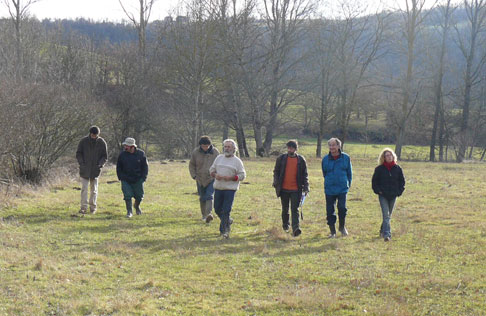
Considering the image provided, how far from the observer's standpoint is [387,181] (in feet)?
34.9

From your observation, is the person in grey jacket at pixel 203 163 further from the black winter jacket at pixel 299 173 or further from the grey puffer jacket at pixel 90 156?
the grey puffer jacket at pixel 90 156

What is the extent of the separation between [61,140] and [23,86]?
8.64ft

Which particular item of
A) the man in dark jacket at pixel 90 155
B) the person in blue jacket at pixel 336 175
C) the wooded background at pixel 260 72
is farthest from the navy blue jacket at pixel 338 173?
the wooded background at pixel 260 72

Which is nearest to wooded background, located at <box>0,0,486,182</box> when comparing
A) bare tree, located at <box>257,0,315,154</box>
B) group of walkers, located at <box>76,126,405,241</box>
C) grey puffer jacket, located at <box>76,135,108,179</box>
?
bare tree, located at <box>257,0,315,154</box>

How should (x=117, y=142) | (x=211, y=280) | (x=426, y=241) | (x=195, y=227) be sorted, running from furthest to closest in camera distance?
1. (x=117, y=142)
2. (x=195, y=227)
3. (x=426, y=241)
4. (x=211, y=280)

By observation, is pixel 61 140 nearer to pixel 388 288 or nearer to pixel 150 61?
Answer: pixel 388 288

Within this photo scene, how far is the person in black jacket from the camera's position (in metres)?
10.6

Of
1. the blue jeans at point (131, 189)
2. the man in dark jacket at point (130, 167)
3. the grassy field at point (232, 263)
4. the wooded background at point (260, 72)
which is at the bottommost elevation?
the grassy field at point (232, 263)

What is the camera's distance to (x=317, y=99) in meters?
48.3

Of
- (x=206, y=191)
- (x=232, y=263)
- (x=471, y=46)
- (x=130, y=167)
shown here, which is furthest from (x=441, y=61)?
(x=232, y=263)

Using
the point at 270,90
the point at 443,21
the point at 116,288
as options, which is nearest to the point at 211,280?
the point at 116,288

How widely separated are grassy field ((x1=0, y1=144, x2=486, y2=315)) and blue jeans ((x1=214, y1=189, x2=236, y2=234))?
31cm

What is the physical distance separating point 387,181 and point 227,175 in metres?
3.32

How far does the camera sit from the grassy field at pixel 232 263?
642 centimetres
